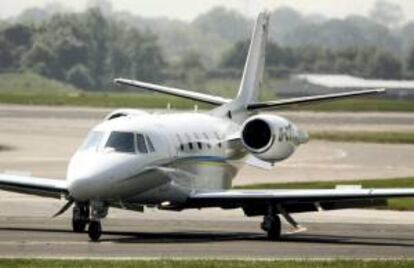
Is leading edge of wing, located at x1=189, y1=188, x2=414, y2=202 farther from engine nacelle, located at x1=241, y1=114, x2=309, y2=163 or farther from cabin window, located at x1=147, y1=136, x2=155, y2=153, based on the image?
engine nacelle, located at x1=241, y1=114, x2=309, y2=163

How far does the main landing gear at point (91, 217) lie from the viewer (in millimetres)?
29406

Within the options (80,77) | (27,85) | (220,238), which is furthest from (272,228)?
(80,77)

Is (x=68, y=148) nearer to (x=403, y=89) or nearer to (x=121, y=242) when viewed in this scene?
(x=121, y=242)

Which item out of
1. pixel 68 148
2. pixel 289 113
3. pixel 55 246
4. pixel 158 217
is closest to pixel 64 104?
pixel 289 113

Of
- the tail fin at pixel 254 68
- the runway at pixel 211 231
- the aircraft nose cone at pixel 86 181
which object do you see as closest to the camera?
the runway at pixel 211 231

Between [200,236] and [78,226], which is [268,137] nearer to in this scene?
[200,236]

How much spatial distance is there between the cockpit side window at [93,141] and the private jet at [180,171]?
0.03 m

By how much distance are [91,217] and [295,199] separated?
14.7 feet

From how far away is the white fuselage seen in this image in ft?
96.9

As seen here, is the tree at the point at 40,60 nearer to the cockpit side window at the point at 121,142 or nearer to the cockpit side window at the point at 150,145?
the cockpit side window at the point at 150,145

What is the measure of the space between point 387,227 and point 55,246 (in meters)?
9.46

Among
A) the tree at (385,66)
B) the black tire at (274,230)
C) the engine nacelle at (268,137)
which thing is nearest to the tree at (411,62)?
the tree at (385,66)

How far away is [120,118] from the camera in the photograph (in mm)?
32188

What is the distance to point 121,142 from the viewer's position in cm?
3069
